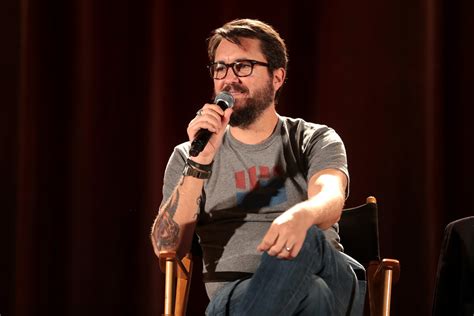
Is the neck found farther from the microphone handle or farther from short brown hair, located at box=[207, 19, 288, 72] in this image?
the microphone handle

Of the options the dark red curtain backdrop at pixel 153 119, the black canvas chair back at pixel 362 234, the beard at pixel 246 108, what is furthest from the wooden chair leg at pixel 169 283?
the dark red curtain backdrop at pixel 153 119

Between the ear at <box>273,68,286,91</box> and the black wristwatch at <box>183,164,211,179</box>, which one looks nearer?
the black wristwatch at <box>183,164,211,179</box>

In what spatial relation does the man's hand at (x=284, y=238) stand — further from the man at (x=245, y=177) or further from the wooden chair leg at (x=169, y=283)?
the wooden chair leg at (x=169, y=283)

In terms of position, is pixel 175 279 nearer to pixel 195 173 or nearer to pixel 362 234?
pixel 195 173

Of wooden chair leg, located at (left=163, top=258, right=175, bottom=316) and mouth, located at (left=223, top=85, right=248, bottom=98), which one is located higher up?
mouth, located at (left=223, top=85, right=248, bottom=98)

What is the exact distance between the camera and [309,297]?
153cm

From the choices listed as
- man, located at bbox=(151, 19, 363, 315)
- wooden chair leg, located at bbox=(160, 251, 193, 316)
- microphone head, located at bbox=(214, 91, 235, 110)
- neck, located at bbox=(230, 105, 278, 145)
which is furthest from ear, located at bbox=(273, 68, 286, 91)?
wooden chair leg, located at bbox=(160, 251, 193, 316)

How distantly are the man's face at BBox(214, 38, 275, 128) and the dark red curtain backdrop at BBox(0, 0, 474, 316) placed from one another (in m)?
0.71

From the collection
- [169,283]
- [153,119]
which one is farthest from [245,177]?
[153,119]

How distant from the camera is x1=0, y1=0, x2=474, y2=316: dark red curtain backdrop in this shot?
2678mm

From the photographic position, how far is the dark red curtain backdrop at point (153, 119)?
105 inches

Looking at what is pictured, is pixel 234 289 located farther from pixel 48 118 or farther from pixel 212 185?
pixel 48 118

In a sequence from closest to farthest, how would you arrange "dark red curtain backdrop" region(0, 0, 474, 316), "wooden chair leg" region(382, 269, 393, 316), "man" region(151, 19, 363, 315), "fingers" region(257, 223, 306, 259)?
"fingers" region(257, 223, 306, 259)
"man" region(151, 19, 363, 315)
"wooden chair leg" region(382, 269, 393, 316)
"dark red curtain backdrop" region(0, 0, 474, 316)

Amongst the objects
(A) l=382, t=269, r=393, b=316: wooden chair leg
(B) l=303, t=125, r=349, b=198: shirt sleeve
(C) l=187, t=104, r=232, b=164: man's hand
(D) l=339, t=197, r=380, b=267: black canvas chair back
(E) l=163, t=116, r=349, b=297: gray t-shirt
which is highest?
(C) l=187, t=104, r=232, b=164: man's hand
